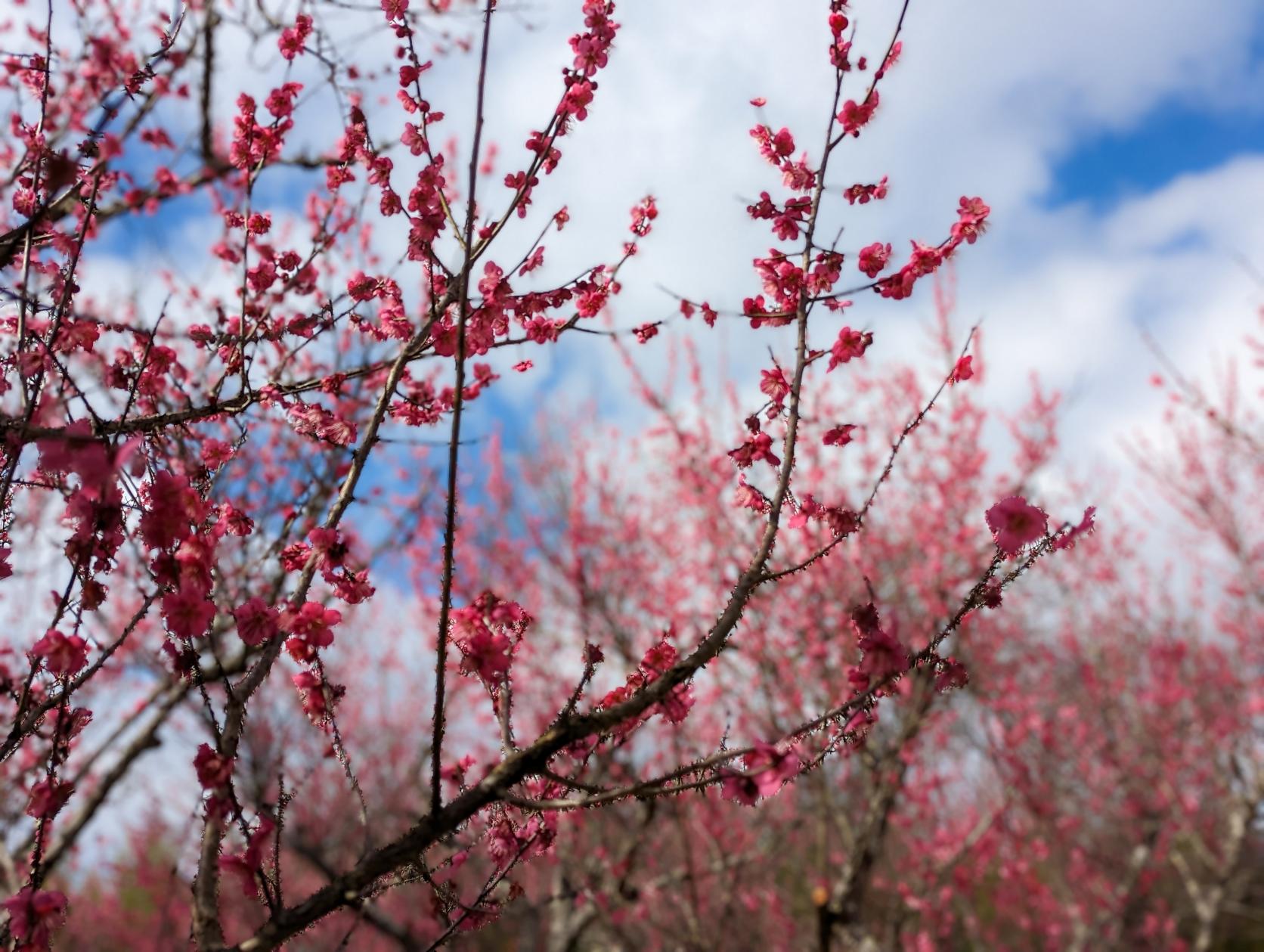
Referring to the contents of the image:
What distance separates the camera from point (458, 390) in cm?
163

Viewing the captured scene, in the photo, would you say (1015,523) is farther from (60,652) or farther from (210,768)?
(60,652)

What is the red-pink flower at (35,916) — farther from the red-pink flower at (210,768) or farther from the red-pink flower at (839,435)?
the red-pink flower at (839,435)

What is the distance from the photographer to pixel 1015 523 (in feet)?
6.17

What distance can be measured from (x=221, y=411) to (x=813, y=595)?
A: 6.09 metres

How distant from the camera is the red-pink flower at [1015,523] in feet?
6.12

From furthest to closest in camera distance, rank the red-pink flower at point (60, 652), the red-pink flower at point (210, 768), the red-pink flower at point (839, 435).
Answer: the red-pink flower at point (839, 435) < the red-pink flower at point (60, 652) < the red-pink flower at point (210, 768)

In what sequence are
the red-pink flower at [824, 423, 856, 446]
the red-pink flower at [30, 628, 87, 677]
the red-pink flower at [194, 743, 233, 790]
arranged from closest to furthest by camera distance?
the red-pink flower at [194, 743, 233, 790], the red-pink flower at [30, 628, 87, 677], the red-pink flower at [824, 423, 856, 446]

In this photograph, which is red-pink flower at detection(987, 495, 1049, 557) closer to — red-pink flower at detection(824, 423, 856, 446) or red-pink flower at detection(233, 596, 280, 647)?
red-pink flower at detection(824, 423, 856, 446)

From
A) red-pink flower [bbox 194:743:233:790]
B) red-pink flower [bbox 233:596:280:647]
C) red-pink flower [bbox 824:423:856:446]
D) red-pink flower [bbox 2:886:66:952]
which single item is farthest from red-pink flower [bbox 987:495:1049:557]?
red-pink flower [bbox 2:886:66:952]

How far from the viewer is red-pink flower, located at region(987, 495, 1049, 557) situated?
1.87 meters

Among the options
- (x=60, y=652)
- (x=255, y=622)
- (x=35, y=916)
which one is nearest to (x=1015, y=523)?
(x=255, y=622)

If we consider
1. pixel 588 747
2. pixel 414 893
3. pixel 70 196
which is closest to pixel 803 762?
pixel 588 747

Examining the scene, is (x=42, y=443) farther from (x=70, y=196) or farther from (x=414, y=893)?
(x=414, y=893)

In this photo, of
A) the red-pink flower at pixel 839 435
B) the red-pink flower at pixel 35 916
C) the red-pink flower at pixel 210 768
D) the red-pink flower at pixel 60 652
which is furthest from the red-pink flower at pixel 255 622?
the red-pink flower at pixel 839 435
